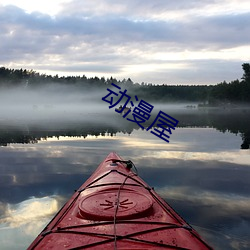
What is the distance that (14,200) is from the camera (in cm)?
870

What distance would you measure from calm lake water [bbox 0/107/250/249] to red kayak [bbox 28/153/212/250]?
1.46 meters

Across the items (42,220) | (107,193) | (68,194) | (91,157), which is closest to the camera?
(107,193)

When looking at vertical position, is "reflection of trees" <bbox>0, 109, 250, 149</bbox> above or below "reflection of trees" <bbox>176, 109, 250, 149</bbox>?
below

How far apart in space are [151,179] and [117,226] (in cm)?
616

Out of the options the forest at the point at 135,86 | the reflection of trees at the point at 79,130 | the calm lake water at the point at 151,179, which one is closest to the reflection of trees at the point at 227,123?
the reflection of trees at the point at 79,130

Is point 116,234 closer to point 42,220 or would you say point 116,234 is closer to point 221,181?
point 42,220

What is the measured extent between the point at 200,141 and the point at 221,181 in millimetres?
9905

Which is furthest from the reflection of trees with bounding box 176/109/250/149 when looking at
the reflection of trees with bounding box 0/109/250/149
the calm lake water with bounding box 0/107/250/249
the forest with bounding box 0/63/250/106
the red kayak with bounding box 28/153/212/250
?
the forest with bounding box 0/63/250/106

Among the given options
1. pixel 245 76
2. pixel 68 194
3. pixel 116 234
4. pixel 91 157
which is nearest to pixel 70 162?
pixel 91 157

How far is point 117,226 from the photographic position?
4680mm

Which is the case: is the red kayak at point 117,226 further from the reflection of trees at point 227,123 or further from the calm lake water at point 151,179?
the reflection of trees at point 227,123

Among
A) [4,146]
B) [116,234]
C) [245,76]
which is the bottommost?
[4,146]

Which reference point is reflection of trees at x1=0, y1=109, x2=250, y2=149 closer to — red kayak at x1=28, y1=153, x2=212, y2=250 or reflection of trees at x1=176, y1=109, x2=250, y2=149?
reflection of trees at x1=176, y1=109, x2=250, y2=149

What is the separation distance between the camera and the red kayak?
4.23 metres
